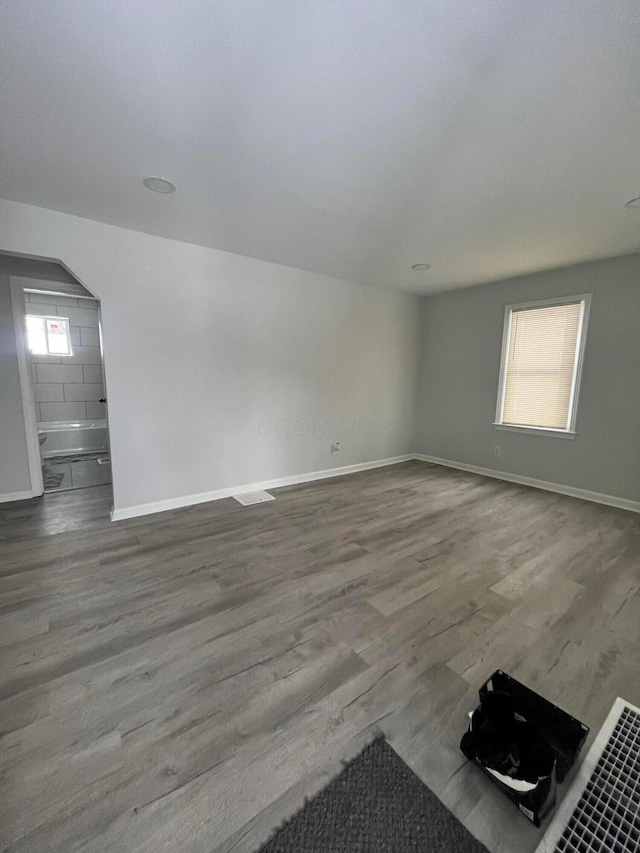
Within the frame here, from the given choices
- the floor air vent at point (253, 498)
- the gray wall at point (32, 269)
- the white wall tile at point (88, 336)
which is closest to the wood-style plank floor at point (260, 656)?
the floor air vent at point (253, 498)

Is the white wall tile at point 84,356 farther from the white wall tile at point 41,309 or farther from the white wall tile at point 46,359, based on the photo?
the white wall tile at point 41,309

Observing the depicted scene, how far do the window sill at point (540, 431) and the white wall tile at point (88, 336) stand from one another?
6460 mm

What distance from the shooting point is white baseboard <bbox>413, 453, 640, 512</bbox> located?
11.4ft

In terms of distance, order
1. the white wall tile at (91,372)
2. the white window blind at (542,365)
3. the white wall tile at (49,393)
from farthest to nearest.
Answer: the white wall tile at (91,372), the white wall tile at (49,393), the white window blind at (542,365)

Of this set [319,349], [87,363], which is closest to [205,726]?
[319,349]

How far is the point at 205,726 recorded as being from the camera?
4.17 ft

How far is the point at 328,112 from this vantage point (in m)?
1.59

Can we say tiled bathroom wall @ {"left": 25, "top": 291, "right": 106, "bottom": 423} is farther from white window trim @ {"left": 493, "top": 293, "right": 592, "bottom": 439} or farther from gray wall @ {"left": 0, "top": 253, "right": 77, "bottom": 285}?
white window trim @ {"left": 493, "top": 293, "right": 592, "bottom": 439}

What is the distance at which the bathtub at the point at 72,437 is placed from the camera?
5348 millimetres

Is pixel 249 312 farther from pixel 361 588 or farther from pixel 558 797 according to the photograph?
pixel 558 797

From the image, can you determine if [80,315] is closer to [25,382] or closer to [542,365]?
Result: [25,382]

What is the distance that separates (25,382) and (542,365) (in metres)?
5.63

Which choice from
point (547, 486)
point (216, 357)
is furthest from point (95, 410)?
point (547, 486)

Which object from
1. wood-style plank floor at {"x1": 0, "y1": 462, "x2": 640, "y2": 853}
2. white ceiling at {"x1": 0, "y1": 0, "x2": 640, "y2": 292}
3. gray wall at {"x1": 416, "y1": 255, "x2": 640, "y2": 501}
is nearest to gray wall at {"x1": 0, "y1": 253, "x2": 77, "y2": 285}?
white ceiling at {"x1": 0, "y1": 0, "x2": 640, "y2": 292}
